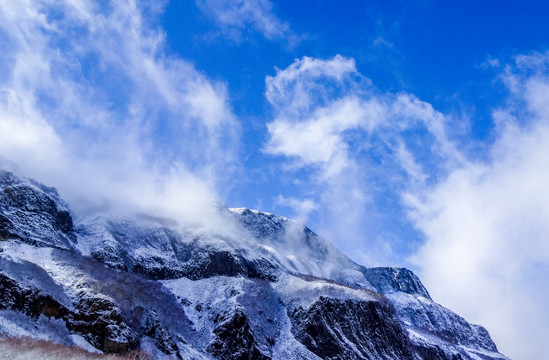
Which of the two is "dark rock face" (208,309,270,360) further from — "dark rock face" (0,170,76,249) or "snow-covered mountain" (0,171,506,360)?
"dark rock face" (0,170,76,249)

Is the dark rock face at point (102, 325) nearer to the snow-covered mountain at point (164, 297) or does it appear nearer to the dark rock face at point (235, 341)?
the snow-covered mountain at point (164, 297)

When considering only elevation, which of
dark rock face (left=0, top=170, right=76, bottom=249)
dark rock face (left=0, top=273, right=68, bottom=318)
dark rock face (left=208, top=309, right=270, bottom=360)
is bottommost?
dark rock face (left=0, top=273, right=68, bottom=318)

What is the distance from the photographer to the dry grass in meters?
55.2

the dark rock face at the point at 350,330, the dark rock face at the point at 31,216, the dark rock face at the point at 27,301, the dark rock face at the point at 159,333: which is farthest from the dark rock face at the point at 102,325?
the dark rock face at the point at 350,330

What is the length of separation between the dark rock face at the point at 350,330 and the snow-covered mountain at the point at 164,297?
354mm

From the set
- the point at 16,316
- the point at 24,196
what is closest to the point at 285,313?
the point at 16,316

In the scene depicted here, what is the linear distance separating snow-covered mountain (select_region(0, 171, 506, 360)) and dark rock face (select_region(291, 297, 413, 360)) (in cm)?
35

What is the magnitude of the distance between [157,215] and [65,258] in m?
61.1

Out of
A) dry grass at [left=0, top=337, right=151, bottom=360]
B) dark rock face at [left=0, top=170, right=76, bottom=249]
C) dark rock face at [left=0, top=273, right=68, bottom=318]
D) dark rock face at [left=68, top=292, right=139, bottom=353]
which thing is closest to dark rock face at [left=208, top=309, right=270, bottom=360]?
dark rock face at [left=68, top=292, right=139, bottom=353]

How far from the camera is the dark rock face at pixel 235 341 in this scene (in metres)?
91.3

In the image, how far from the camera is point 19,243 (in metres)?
90.5

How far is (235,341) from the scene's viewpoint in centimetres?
9400

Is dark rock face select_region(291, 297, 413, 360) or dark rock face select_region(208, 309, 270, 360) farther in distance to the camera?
dark rock face select_region(291, 297, 413, 360)

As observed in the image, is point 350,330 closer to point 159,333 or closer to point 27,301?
point 159,333
